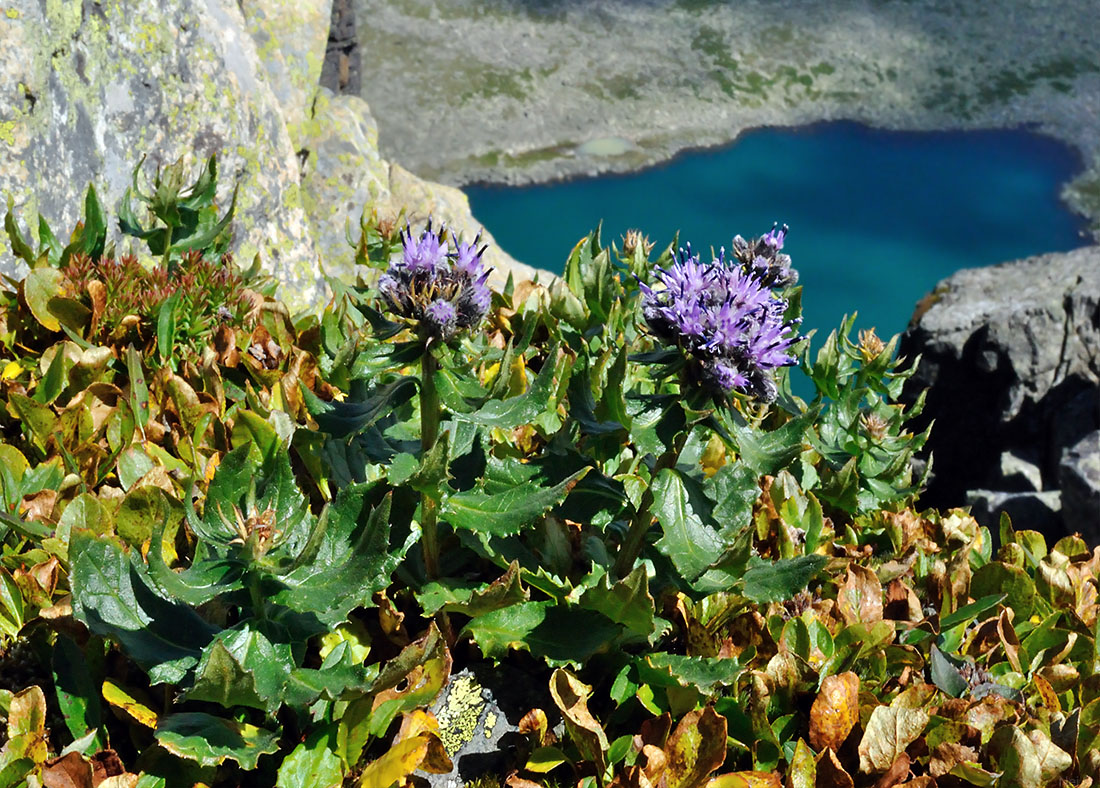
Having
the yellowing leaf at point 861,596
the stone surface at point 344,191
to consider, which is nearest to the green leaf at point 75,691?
the yellowing leaf at point 861,596

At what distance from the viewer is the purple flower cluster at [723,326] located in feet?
7.80

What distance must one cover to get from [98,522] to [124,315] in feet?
3.89

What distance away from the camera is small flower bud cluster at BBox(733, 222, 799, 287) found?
3350 millimetres

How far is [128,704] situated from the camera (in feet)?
8.19

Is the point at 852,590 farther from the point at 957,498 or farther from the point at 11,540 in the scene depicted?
the point at 957,498

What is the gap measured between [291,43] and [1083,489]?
7.27m

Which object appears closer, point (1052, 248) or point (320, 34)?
point (320, 34)

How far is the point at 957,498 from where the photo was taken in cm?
830

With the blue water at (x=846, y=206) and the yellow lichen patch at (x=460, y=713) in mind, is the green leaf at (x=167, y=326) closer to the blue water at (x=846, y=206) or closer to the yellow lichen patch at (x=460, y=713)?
the yellow lichen patch at (x=460, y=713)

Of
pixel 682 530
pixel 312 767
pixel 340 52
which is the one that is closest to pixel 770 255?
pixel 682 530

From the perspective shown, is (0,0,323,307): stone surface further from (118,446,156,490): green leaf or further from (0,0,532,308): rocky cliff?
(118,446,156,490): green leaf

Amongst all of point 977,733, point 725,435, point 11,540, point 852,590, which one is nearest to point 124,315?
point 11,540

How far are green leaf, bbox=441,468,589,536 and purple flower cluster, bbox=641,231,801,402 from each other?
0.41 meters

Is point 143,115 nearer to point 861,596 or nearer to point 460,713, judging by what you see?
point 460,713
